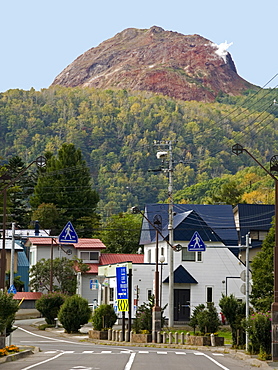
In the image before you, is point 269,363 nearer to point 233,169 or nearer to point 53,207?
point 53,207

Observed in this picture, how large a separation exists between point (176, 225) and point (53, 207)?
143 ft

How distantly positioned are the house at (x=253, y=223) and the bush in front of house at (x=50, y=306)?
17.9 metres

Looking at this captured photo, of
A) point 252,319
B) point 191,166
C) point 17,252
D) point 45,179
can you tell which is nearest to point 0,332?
point 252,319

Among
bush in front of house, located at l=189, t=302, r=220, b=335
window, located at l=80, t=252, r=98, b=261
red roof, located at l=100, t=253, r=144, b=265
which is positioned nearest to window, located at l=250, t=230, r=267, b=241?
red roof, located at l=100, t=253, r=144, b=265

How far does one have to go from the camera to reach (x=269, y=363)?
25.6 metres

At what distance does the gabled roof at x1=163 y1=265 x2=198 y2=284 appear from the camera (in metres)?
60.2

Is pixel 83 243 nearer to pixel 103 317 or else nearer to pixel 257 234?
pixel 257 234

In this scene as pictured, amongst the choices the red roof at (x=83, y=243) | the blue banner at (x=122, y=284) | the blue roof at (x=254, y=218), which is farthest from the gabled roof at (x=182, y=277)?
the red roof at (x=83, y=243)

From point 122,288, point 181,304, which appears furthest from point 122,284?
point 181,304

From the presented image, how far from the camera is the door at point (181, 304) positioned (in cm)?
6034

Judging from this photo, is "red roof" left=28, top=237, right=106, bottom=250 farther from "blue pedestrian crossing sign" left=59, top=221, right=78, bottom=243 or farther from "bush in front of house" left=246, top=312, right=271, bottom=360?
"bush in front of house" left=246, top=312, right=271, bottom=360

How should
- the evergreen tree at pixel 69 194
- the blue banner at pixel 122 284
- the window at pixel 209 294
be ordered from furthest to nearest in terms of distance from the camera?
the evergreen tree at pixel 69 194
the window at pixel 209 294
the blue banner at pixel 122 284

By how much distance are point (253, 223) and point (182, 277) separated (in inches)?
533

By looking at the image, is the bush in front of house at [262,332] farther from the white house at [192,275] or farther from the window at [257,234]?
the window at [257,234]
